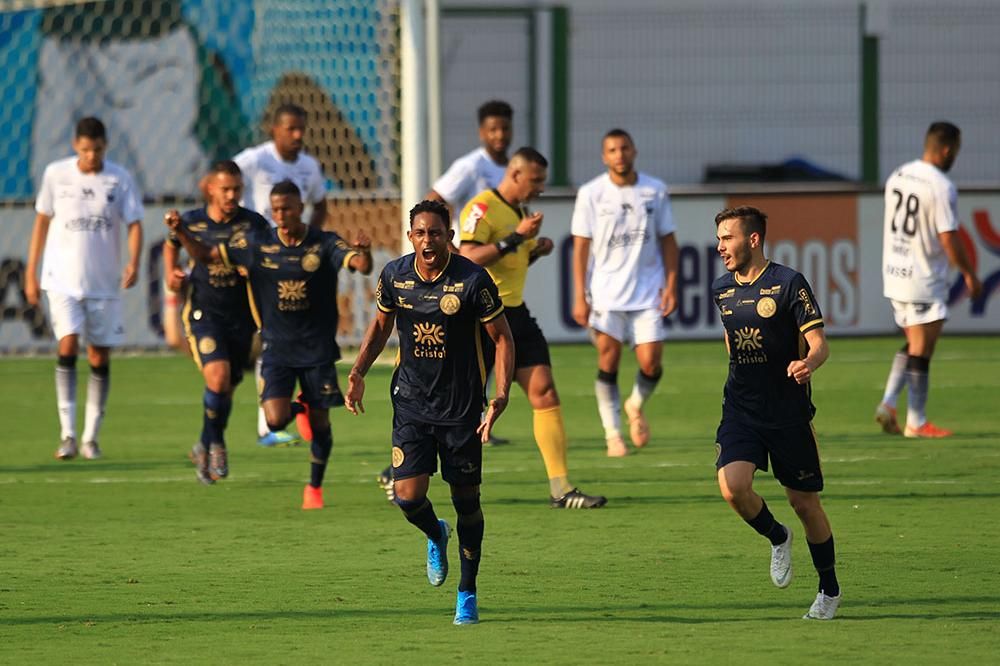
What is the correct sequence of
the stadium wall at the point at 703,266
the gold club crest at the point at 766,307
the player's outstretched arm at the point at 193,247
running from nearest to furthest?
the gold club crest at the point at 766,307
the player's outstretched arm at the point at 193,247
the stadium wall at the point at 703,266

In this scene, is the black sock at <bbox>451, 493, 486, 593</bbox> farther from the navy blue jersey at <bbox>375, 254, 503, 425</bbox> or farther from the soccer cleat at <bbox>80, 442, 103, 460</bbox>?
the soccer cleat at <bbox>80, 442, 103, 460</bbox>

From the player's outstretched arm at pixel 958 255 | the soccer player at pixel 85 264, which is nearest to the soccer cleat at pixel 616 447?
the player's outstretched arm at pixel 958 255

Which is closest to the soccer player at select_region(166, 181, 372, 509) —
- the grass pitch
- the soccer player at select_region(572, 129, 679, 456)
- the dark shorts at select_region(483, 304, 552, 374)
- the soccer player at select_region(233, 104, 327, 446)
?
the grass pitch

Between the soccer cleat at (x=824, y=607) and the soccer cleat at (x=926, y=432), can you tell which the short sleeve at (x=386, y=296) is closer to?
the soccer cleat at (x=824, y=607)

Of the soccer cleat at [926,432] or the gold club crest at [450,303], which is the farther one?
the soccer cleat at [926,432]

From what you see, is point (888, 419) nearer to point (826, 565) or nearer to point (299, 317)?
point (299, 317)

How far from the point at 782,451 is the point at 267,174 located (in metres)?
6.42

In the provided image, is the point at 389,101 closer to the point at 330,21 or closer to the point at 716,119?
Answer: the point at 330,21

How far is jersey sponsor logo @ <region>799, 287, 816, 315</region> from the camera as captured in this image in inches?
285

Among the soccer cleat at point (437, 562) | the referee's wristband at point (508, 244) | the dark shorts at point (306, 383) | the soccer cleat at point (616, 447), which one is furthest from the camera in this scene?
the soccer cleat at point (616, 447)

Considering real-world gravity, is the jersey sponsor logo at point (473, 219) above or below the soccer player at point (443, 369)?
above

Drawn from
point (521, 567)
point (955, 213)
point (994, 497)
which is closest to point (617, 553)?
point (521, 567)

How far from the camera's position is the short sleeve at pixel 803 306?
7219 millimetres

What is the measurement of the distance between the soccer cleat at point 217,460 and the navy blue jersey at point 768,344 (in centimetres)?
441
